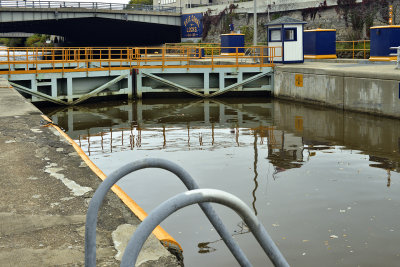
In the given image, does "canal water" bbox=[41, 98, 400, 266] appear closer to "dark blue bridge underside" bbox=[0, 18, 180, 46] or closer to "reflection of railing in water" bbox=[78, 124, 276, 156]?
"reflection of railing in water" bbox=[78, 124, 276, 156]

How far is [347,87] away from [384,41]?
21.7 feet

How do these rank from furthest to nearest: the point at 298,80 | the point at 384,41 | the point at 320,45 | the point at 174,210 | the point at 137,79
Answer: the point at 320,45
the point at 137,79
the point at 384,41
the point at 298,80
the point at 174,210

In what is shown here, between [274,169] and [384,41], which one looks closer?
[274,169]

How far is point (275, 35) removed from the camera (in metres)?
27.8

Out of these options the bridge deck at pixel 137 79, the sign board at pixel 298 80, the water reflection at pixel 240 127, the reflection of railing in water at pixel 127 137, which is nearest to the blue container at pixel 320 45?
the bridge deck at pixel 137 79

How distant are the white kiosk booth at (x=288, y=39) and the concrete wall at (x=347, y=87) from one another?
78.6 inches

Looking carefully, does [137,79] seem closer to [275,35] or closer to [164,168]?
[275,35]

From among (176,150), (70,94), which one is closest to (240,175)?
(176,150)

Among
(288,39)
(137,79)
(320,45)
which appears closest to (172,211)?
(137,79)

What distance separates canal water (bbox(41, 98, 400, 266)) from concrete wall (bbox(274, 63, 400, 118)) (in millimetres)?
460

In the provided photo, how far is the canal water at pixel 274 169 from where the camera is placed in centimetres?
729

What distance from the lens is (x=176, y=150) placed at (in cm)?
1420

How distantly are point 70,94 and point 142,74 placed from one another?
356 centimetres

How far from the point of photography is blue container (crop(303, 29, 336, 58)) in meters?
30.9
